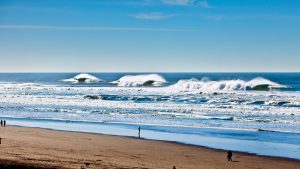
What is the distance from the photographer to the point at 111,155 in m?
22.7

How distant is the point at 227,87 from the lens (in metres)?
102

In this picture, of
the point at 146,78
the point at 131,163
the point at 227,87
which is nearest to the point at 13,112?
the point at 131,163

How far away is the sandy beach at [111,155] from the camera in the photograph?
19.7 metres

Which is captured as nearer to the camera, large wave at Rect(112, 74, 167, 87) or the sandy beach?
the sandy beach

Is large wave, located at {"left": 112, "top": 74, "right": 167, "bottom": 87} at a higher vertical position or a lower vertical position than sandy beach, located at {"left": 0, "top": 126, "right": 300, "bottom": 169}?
higher

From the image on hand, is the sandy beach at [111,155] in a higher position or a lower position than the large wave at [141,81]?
lower

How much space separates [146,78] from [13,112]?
92797 millimetres

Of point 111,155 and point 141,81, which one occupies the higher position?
point 141,81

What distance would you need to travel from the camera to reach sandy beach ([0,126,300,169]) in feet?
64.7

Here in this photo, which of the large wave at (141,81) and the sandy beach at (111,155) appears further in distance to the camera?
the large wave at (141,81)

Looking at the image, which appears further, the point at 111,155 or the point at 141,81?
the point at 141,81

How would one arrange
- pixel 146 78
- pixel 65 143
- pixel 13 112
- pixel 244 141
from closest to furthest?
pixel 65 143
pixel 244 141
pixel 13 112
pixel 146 78

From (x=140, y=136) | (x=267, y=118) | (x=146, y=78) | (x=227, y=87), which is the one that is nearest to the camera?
(x=140, y=136)

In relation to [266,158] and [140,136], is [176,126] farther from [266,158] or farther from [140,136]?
[266,158]
